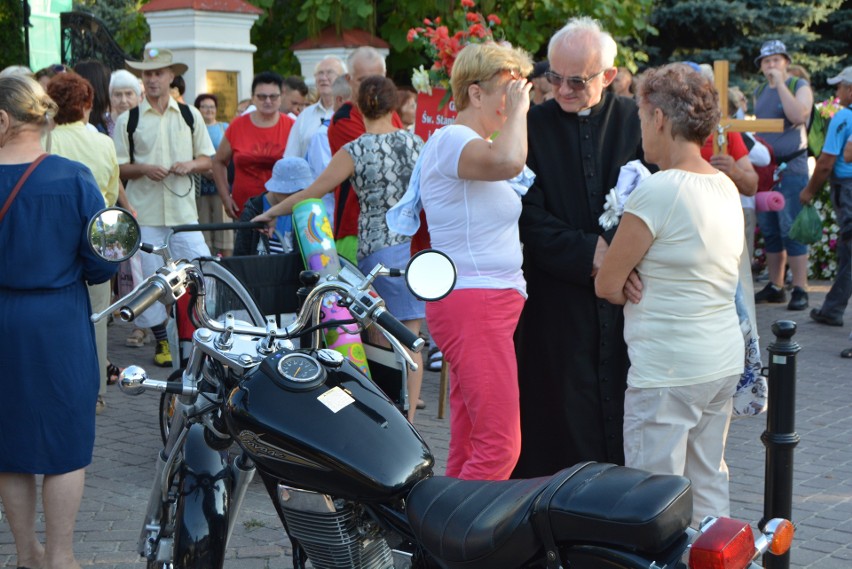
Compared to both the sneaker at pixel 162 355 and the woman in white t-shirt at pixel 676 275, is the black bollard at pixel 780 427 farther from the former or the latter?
the sneaker at pixel 162 355

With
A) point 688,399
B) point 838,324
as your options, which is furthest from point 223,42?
point 688,399

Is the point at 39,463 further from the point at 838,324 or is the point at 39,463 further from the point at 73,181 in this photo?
the point at 838,324

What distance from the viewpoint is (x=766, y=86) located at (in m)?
12.1

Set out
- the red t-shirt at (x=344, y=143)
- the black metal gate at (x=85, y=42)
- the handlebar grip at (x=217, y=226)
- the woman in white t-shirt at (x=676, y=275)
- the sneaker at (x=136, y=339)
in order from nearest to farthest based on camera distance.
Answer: the woman in white t-shirt at (x=676, y=275) < the handlebar grip at (x=217, y=226) < the red t-shirt at (x=344, y=143) < the sneaker at (x=136, y=339) < the black metal gate at (x=85, y=42)

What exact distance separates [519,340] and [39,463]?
1.89 metres

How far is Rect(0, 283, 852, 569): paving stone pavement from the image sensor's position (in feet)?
16.2

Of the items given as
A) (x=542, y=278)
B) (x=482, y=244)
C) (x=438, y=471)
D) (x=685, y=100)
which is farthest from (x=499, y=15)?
(x=685, y=100)

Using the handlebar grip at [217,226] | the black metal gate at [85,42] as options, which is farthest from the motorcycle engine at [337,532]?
the black metal gate at [85,42]

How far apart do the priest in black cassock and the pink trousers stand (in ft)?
1.09

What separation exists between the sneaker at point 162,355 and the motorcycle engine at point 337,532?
5778 mm

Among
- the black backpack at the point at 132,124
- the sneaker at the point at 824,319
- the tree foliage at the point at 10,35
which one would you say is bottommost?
the sneaker at the point at 824,319

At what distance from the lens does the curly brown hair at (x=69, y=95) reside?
6539 mm

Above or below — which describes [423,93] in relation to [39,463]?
above

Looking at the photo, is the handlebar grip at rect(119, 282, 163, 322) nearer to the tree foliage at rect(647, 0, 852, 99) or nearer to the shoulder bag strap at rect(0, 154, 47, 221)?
the shoulder bag strap at rect(0, 154, 47, 221)
